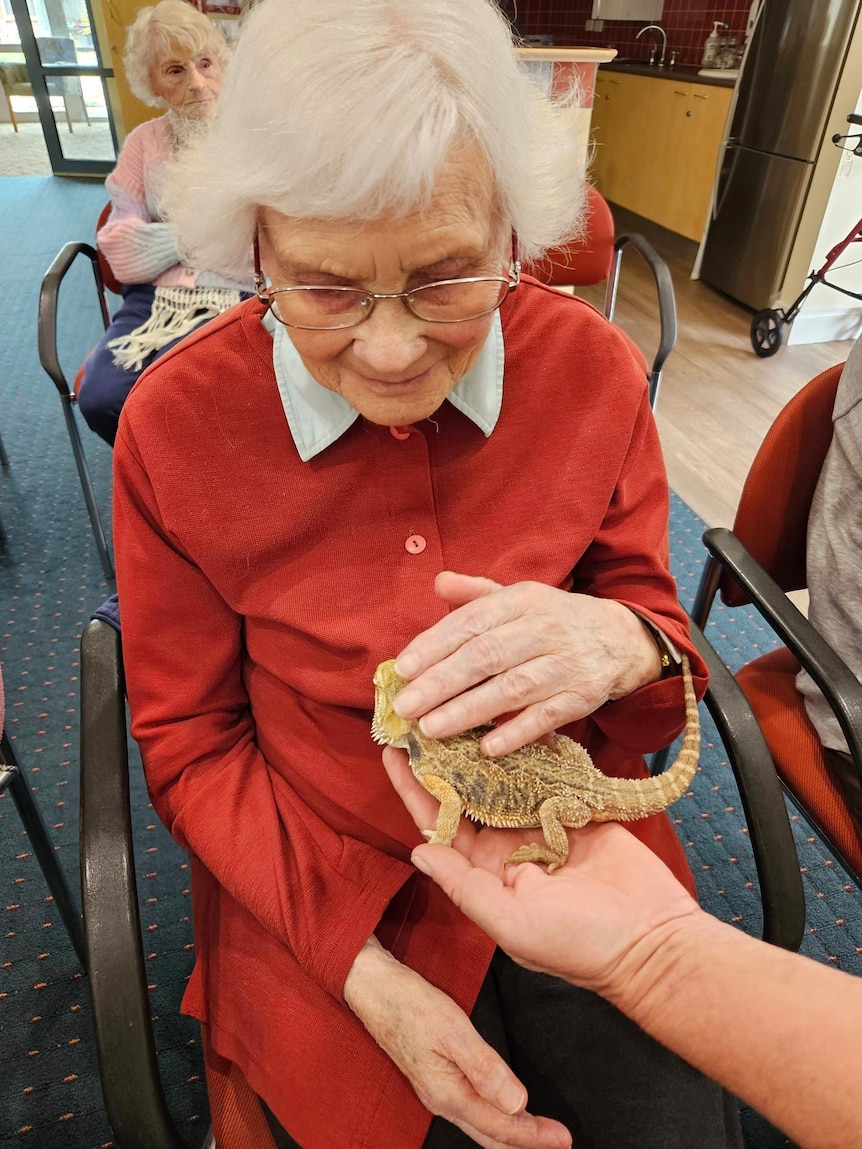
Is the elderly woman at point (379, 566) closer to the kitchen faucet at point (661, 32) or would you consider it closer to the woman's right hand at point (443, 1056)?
the woman's right hand at point (443, 1056)

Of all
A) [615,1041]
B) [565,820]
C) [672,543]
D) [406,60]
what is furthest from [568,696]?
[672,543]

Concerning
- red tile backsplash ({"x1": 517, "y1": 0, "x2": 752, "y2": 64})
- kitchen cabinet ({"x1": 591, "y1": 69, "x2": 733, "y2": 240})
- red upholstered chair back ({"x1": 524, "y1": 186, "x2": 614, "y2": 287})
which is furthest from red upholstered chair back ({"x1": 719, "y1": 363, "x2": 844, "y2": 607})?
red tile backsplash ({"x1": 517, "y1": 0, "x2": 752, "y2": 64})

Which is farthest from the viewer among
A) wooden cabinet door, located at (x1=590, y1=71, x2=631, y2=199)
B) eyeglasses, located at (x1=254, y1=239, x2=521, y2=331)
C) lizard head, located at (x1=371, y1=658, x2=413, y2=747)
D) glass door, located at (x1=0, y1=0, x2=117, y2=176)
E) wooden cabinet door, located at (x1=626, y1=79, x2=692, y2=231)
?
glass door, located at (x1=0, y1=0, x2=117, y2=176)

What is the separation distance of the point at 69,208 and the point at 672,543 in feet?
21.1

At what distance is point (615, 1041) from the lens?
954 mm

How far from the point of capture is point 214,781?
104 cm

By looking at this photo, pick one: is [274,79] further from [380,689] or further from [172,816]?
[172,816]

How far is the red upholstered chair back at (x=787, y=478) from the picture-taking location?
1374 mm

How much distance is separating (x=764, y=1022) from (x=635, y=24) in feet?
28.7

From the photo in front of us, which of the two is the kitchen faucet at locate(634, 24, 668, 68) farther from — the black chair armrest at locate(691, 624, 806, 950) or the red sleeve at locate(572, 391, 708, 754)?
the black chair armrest at locate(691, 624, 806, 950)

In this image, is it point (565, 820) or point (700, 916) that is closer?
point (700, 916)

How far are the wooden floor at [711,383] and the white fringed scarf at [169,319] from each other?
6.73 feet

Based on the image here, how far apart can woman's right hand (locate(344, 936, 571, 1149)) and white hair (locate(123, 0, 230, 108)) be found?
2.71m

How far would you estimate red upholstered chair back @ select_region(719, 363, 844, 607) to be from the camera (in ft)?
4.51
